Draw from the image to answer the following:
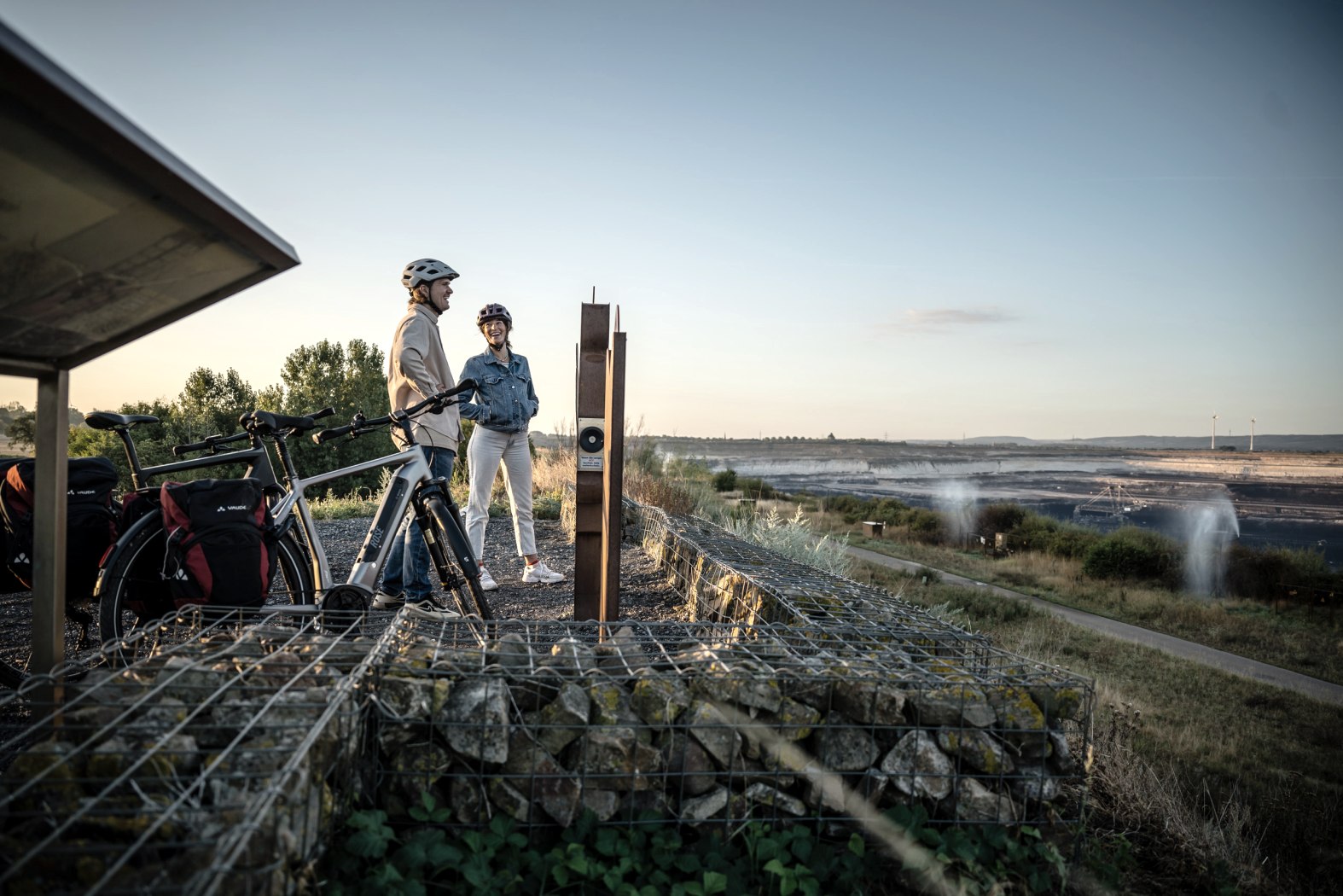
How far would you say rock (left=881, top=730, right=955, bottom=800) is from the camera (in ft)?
8.09

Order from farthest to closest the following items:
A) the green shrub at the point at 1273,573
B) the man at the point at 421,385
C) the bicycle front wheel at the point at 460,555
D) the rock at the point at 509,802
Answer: the green shrub at the point at 1273,573, the man at the point at 421,385, the bicycle front wheel at the point at 460,555, the rock at the point at 509,802

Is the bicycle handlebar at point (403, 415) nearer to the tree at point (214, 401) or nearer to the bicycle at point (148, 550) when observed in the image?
the bicycle at point (148, 550)

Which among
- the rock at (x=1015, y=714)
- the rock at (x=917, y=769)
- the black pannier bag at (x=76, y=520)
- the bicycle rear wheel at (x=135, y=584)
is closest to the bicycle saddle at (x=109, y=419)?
the black pannier bag at (x=76, y=520)

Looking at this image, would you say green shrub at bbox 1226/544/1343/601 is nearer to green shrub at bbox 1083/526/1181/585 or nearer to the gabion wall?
green shrub at bbox 1083/526/1181/585

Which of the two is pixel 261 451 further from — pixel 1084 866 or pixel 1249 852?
pixel 1249 852

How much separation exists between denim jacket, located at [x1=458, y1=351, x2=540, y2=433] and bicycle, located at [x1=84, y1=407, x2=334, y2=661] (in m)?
1.79

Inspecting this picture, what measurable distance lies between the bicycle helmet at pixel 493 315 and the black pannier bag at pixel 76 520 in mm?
2735

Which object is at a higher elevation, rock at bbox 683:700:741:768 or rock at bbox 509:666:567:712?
rock at bbox 509:666:567:712

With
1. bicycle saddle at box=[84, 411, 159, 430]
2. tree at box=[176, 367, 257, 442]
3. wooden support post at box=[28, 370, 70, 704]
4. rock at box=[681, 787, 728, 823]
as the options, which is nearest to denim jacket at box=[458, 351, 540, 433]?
bicycle saddle at box=[84, 411, 159, 430]

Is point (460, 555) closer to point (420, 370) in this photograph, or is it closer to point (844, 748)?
point (420, 370)

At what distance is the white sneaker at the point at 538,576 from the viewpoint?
631 cm

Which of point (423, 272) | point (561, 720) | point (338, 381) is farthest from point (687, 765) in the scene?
point (338, 381)

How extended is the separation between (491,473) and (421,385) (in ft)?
3.63

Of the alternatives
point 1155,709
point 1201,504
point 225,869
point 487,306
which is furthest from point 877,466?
point 225,869
